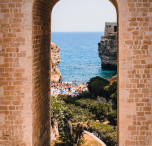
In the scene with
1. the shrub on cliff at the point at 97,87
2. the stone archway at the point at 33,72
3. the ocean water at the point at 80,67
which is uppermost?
the stone archway at the point at 33,72

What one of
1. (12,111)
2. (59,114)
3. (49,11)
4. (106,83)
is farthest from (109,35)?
(12,111)

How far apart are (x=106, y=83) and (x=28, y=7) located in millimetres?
17458

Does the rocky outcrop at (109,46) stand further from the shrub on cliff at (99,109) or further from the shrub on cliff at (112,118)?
the shrub on cliff at (112,118)

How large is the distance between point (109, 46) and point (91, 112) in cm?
2887

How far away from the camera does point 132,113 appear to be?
22.4 ft

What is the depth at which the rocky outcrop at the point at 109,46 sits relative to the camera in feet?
144

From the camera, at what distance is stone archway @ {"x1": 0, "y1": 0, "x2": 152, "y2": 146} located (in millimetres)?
6766

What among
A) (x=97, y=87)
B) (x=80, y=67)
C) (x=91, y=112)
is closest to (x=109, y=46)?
(x=97, y=87)

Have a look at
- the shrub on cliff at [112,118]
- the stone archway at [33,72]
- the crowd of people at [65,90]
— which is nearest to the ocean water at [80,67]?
the crowd of people at [65,90]

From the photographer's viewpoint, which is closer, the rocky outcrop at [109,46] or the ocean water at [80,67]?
the rocky outcrop at [109,46]

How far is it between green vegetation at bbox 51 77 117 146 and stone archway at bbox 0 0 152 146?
19.9ft

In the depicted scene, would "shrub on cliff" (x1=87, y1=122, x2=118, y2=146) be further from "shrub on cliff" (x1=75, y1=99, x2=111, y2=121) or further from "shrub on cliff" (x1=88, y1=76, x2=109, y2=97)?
"shrub on cliff" (x1=88, y1=76, x2=109, y2=97)

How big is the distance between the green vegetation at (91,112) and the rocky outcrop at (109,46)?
2092 centimetres

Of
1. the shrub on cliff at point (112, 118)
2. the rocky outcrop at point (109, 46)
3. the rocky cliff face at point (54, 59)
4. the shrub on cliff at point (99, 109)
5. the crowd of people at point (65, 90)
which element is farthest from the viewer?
the rocky outcrop at point (109, 46)
